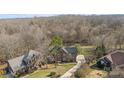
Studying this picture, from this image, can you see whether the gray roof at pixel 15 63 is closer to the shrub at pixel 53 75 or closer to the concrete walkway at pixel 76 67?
the shrub at pixel 53 75

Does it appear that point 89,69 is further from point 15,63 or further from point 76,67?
point 15,63

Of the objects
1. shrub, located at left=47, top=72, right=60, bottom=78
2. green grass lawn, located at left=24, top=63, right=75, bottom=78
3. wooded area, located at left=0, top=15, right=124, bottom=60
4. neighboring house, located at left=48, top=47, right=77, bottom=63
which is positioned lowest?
shrub, located at left=47, top=72, right=60, bottom=78

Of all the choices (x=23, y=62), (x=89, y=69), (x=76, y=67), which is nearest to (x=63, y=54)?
(x=76, y=67)

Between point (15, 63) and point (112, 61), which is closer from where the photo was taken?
point (112, 61)

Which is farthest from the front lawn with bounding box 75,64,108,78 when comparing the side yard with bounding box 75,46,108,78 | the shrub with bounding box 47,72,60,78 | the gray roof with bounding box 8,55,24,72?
the gray roof with bounding box 8,55,24,72

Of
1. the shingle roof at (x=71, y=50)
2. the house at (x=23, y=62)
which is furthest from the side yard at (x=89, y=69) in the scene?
the house at (x=23, y=62)

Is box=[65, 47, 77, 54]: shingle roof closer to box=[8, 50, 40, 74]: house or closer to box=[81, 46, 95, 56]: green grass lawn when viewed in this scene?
box=[81, 46, 95, 56]: green grass lawn
